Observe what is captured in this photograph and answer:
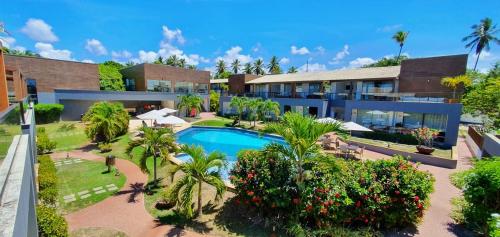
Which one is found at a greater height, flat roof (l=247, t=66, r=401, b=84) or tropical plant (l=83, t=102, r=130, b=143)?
flat roof (l=247, t=66, r=401, b=84)

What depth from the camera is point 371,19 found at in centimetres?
1998

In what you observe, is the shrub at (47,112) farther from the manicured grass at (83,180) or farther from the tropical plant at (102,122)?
the manicured grass at (83,180)

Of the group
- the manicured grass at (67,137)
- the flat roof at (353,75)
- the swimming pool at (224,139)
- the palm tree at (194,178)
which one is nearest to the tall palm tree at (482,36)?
the flat roof at (353,75)

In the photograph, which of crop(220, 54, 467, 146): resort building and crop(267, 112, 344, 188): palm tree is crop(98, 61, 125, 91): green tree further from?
crop(267, 112, 344, 188): palm tree

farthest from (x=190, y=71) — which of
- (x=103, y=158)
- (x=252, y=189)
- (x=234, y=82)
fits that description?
(x=252, y=189)

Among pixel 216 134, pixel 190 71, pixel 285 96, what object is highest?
pixel 190 71

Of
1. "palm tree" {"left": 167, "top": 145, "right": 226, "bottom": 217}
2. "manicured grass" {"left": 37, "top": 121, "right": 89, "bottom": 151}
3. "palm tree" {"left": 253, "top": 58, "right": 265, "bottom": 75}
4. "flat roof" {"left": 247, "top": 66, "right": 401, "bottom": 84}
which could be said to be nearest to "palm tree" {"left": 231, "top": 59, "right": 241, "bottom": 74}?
"palm tree" {"left": 253, "top": 58, "right": 265, "bottom": 75}

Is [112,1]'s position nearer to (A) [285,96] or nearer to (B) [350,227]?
(B) [350,227]

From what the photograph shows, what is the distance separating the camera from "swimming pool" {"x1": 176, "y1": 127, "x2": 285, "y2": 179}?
2047 centimetres

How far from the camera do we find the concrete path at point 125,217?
733 centimetres

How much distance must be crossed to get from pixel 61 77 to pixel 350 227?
114 ft

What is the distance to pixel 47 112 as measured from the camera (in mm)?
24578

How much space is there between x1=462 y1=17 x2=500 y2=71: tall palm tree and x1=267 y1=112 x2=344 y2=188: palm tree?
5216 centimetres

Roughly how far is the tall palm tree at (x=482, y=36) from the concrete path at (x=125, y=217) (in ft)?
188
